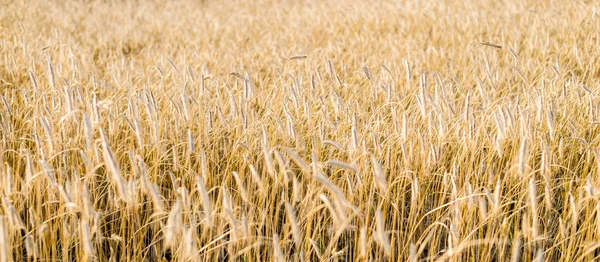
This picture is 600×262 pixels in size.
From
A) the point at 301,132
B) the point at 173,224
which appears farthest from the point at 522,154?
the point at 301,132

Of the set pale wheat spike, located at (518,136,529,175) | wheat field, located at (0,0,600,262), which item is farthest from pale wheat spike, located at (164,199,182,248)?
pale wheat spike, located at (518,136,529,175)

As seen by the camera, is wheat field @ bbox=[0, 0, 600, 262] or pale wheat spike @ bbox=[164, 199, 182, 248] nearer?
pale wheat spike @ bbox=[164, 199, 182, 248]

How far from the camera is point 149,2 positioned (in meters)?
7.66

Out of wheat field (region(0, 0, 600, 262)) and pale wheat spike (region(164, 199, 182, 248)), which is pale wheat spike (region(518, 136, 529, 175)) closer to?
wheat field (region(0, 0, 600, 262))

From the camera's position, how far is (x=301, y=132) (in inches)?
69.0

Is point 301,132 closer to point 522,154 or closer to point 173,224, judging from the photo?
point 522,154

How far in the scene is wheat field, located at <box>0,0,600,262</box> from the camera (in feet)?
3.57

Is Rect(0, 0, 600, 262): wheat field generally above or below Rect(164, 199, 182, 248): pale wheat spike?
below

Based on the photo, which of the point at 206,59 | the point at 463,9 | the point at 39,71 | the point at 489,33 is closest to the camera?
the point at 39,71

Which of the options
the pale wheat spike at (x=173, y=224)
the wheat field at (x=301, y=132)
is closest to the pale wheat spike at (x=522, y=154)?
the wheat field at (x=301, y=132)

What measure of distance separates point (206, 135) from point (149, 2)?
6.68 meters

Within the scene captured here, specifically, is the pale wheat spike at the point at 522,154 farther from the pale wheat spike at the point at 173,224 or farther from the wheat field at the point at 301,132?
the pale wheat spike at the point at 173,224

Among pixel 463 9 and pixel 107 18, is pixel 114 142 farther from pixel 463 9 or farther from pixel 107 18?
pixel 107 18

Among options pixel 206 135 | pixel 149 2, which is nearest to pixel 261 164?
pixel 206 135
